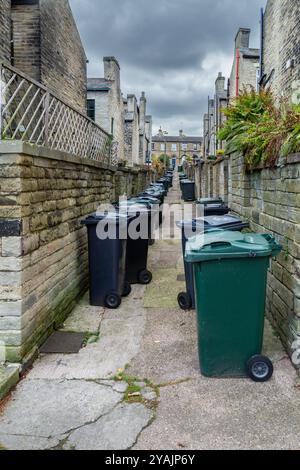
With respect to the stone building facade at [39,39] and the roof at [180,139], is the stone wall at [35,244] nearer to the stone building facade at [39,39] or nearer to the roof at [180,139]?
the stone building facade at [39,39]

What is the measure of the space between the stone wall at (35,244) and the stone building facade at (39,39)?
5.11 m

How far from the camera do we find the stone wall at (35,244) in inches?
141

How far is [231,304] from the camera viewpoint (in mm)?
3447

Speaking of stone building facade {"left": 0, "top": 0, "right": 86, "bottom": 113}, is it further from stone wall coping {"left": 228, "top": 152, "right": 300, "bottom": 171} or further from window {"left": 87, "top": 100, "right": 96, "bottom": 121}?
window {"left": 87, "top": 100, "right": 96, "bottom": 121}

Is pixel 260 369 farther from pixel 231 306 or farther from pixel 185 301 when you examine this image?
pixel 185 301

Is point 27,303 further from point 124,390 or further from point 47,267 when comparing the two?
point 124,390

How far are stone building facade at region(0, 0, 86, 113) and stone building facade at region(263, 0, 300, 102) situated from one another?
6.35 metres

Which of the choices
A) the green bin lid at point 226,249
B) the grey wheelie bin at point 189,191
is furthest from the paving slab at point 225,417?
the grey wheelie bin at point 189,191

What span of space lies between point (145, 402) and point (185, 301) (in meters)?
2.26

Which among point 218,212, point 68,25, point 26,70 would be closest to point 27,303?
point 218,212

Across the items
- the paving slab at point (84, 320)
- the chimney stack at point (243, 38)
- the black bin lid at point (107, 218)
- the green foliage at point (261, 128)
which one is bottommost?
the paving slab at point (84, 320)

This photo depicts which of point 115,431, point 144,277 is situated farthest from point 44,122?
point 115,431

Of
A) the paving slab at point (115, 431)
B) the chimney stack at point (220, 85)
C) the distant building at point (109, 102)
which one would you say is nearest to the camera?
the paving slab at point (115, 431)

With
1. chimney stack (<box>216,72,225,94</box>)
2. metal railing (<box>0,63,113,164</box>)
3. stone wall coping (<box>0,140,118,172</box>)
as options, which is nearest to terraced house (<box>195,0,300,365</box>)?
stone wall coping (<box>0,140,118,172</box>)
